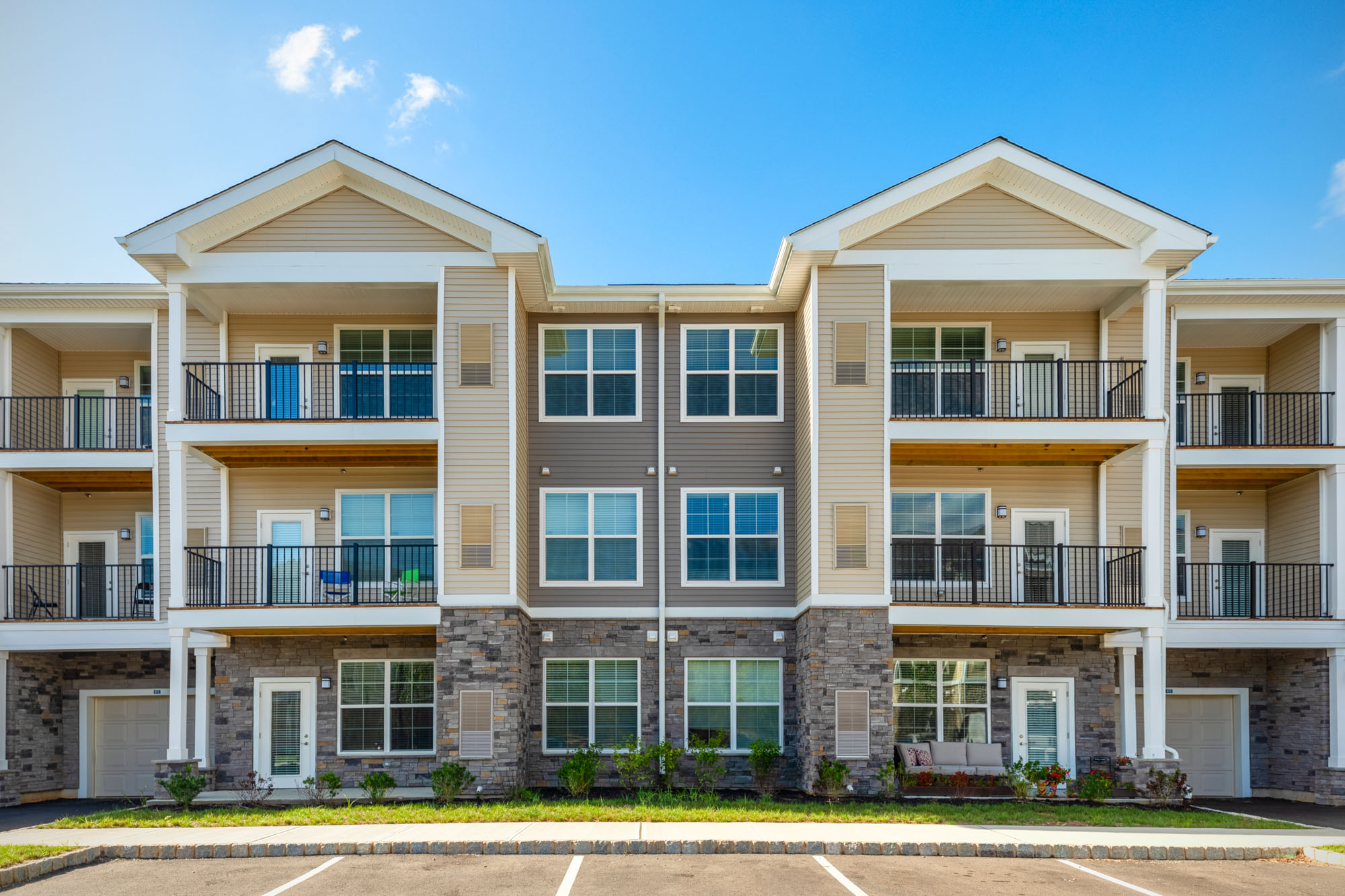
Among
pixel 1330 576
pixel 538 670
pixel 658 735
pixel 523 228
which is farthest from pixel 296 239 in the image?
pixel 1330 576

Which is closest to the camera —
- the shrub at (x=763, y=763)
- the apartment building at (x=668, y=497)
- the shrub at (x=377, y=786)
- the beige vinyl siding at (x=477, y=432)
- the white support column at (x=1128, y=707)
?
the shrub at (x=377, y=786)

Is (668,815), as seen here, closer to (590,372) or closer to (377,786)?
(377,786)

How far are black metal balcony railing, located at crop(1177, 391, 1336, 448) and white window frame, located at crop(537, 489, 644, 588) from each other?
31.7ft

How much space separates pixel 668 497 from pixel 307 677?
6.88 meters

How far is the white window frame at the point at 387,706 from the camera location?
1805 centimetres

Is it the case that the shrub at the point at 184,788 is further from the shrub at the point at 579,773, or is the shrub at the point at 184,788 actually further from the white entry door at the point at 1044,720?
the white entry door at the point at 1044,720

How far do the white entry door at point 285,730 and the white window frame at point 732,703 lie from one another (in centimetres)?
629

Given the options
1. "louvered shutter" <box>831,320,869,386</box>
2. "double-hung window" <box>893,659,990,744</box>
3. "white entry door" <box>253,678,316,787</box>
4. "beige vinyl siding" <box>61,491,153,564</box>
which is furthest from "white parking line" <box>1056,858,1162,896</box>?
"beige vinyl siding" <box>61,491,153,564</box>

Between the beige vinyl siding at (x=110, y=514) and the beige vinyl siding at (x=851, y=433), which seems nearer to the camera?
the beige vinyl siding at (x=851, y=433)

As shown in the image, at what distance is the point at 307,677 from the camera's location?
18.2m

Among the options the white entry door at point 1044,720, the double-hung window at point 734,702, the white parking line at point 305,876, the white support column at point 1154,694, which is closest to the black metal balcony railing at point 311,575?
the double-hung window at point 734,702

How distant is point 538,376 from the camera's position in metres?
19.1

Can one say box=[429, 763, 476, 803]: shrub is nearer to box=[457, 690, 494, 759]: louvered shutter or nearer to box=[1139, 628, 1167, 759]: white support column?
box=[457, 690, 494, 759]: louvered shutter

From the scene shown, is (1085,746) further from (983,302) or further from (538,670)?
(538,670)
